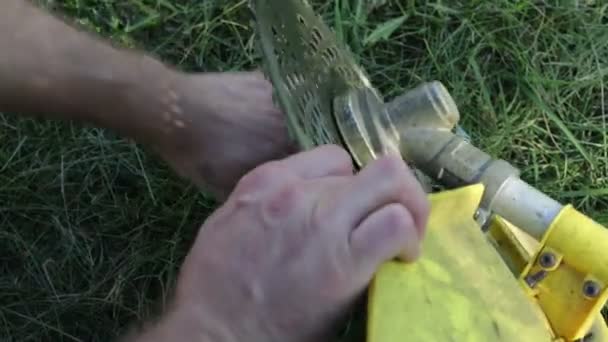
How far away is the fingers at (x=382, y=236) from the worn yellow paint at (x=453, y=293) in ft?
0.08

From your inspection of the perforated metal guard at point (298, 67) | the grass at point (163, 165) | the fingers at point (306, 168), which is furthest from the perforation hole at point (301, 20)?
the grass at point (163, 165)

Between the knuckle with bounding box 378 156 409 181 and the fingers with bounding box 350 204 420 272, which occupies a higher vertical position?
the knuckle with bounding box 378 156 409 181

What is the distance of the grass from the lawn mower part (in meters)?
0.58

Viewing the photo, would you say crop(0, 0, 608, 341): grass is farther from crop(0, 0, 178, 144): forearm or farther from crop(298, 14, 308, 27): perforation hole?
crop(298, 14, 308, 27): perforation hole

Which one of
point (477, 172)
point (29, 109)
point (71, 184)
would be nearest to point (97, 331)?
point (71, 184)

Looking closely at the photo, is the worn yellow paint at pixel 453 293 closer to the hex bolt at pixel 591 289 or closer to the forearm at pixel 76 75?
the hex bolt at pixel 591 289

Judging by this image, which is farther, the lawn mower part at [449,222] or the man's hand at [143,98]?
the man's hand at [143,98]

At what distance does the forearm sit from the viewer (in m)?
1.19

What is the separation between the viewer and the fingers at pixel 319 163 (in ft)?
2.70

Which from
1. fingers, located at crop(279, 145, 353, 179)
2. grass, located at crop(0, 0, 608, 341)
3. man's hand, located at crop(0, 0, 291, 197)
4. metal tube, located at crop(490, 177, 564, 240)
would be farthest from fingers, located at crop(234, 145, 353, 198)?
grass, located at crop(0, 0, 608, 341)

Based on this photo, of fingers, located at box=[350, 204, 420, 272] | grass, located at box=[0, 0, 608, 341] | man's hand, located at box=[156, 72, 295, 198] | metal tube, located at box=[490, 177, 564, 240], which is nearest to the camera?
fingers, located at box=[350, 204, 420, 272]

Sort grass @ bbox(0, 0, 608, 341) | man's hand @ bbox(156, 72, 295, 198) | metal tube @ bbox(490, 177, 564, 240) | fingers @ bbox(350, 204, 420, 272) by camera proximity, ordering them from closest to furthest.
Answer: fingers @ bbox(350, 204, 420, 272) < metal tube @ bbox(490, 177, 564, 240) < man's hand @ bbox(156, 72, 295, 198) < grass @ bbox(0, 0, 608, 341)

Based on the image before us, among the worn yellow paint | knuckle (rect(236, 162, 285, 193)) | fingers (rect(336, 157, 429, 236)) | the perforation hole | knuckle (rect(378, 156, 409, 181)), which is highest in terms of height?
the perforation hole

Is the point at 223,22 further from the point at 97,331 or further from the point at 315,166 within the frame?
the point at 315,166
